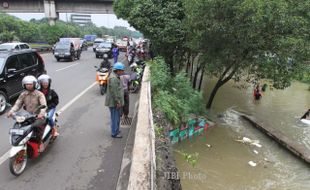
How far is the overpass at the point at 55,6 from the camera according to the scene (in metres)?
44.0

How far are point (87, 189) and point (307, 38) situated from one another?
1223 centimetres

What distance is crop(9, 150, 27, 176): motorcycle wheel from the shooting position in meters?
5.47

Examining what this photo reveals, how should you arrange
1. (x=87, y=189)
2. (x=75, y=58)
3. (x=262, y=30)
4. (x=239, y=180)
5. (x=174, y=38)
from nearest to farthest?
(x=87, y=189)
(x=239, y=180)
(x=262, y=30)
(x=174, y=38)
(x=75, y=58)

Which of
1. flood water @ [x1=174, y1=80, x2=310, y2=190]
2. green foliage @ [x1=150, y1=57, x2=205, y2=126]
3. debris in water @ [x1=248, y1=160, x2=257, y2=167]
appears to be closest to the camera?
flood water @ [x1=174, y1=80, x2=310, y2=190]

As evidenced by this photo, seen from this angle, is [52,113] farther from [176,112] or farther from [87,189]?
[176,112]

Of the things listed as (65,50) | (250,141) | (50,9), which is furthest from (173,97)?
(50,9)

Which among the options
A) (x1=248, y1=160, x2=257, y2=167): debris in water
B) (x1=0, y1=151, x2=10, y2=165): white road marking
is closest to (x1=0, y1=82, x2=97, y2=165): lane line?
(x1=0, y1=151, x2=10, y2=165): white road marking

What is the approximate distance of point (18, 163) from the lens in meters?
5.69

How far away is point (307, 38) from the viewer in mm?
→ 13555

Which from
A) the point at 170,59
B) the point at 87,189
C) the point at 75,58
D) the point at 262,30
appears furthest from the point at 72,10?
the point at 87,189

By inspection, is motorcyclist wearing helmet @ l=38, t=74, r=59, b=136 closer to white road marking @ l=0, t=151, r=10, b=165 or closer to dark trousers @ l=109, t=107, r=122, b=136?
white road marking @ l=0, t=151, r=10, b=165

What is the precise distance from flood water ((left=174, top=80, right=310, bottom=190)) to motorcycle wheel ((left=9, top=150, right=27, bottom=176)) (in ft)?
16.4

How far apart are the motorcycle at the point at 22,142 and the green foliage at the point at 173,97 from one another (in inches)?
164

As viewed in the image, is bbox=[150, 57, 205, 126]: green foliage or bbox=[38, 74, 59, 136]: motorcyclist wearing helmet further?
bbox=[150, 57, 205, 126]: green foliage
